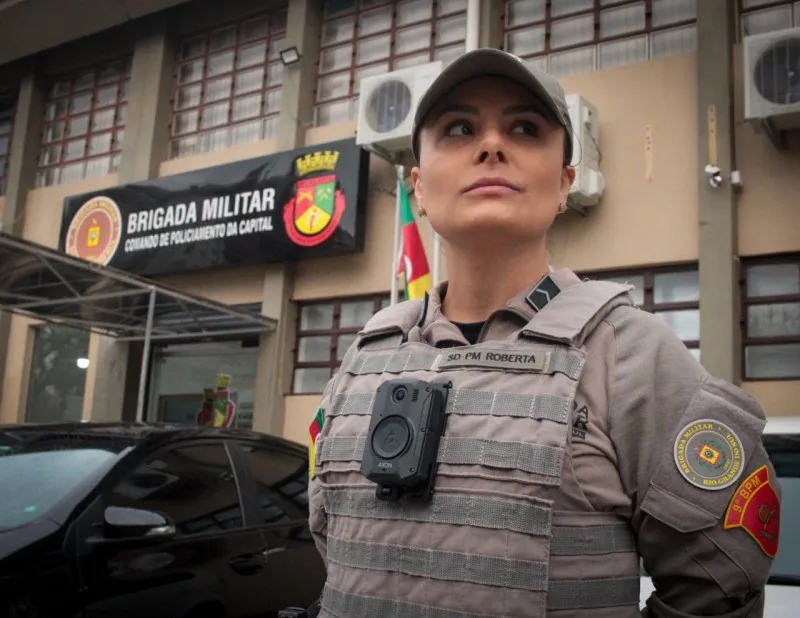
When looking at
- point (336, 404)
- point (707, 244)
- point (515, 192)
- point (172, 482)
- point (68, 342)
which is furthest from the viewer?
point (68, 342)

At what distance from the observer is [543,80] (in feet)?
4.81

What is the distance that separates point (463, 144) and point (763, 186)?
6.77 meters

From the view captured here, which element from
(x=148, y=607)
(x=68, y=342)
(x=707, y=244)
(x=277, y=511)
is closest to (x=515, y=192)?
(x=148, y=607)

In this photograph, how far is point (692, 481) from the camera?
1180 mm

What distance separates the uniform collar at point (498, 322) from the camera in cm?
144

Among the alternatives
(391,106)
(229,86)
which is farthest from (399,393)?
(229,86)

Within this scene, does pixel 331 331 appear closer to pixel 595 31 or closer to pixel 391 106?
pixel 391 106

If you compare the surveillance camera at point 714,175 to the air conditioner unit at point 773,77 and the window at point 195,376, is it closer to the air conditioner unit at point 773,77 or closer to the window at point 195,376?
the air conditioner unit at point 773,77

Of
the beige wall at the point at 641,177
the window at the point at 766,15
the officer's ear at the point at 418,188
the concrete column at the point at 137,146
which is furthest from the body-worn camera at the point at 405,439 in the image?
the concrete column at the point at 137,146

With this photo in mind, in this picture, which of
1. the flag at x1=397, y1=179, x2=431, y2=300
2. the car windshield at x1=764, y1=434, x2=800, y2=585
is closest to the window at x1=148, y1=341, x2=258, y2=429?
the flag at x1=397, y1=179, x2=431, y2=300

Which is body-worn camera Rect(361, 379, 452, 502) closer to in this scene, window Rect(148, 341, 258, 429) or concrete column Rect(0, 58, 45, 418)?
window Rect(148, 341, 258, 429)

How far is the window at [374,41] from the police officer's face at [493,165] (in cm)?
826

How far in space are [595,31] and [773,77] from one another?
2.36m

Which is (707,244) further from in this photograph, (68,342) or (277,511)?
(68,342)
